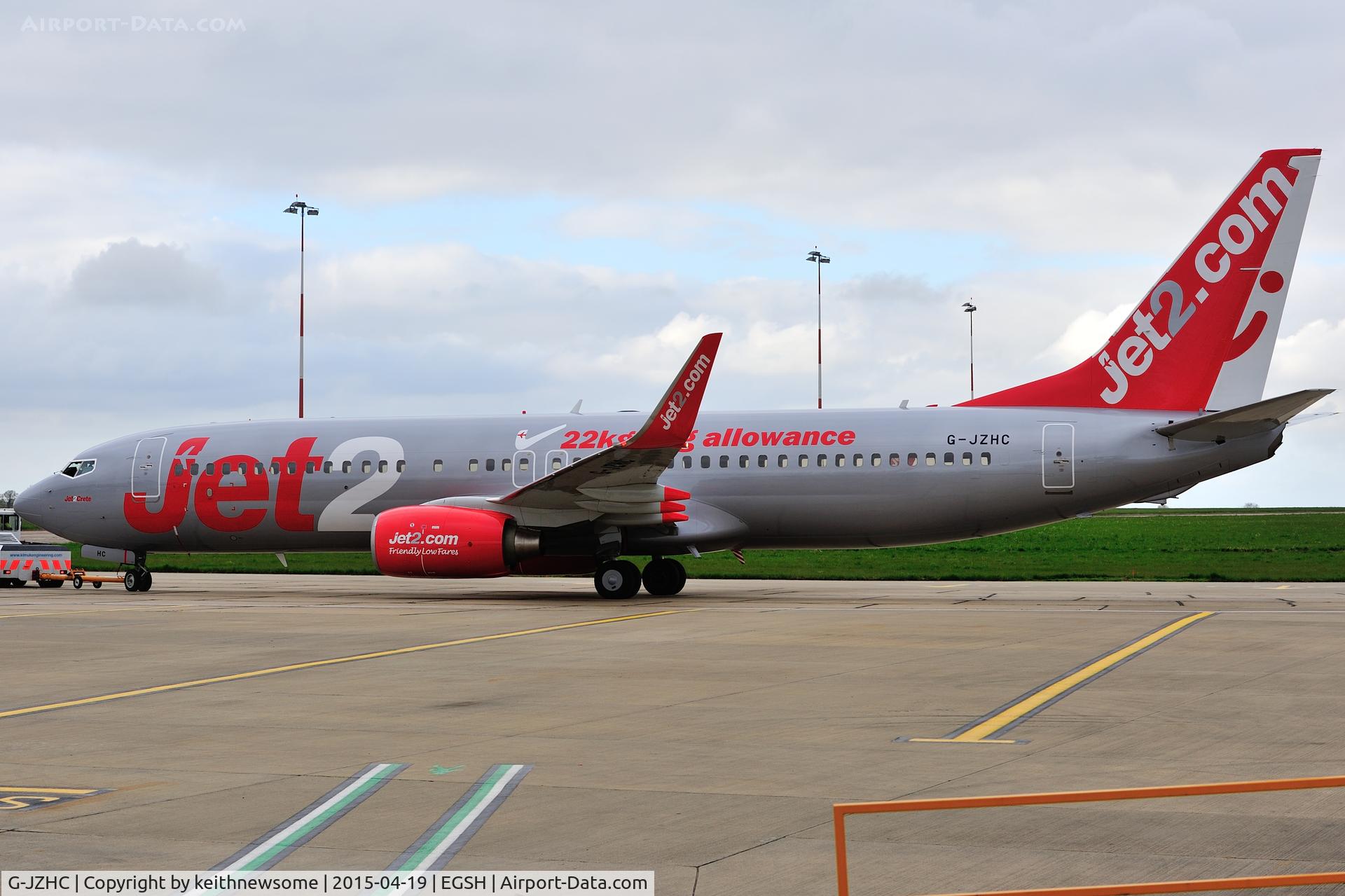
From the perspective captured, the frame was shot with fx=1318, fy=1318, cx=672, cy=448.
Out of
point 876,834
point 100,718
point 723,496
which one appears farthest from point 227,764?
point 723,496

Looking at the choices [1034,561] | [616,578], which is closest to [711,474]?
[616,578]

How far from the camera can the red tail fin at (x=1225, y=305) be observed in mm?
23656

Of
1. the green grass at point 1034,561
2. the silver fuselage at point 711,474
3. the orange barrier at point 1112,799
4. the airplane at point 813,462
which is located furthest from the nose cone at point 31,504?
the orange barrier at point 1112,799

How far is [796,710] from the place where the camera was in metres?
10.7

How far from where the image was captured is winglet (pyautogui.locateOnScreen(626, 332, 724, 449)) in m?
22.3

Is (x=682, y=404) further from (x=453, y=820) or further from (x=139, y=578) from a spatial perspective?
(x=453, y=820)

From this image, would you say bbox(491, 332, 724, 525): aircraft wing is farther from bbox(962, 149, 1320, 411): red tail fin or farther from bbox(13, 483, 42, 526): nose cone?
bbox(13, 483, 42, 526): nose cone

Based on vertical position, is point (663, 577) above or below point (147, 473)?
below

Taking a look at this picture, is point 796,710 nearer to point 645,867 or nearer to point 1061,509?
point 645,867

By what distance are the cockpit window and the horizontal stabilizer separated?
2222 cm

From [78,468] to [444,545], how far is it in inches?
422

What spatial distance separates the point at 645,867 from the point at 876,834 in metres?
1.26

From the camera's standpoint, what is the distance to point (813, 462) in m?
25.2

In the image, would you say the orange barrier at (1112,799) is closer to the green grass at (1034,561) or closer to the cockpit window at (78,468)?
the green grass at (1034,561)
